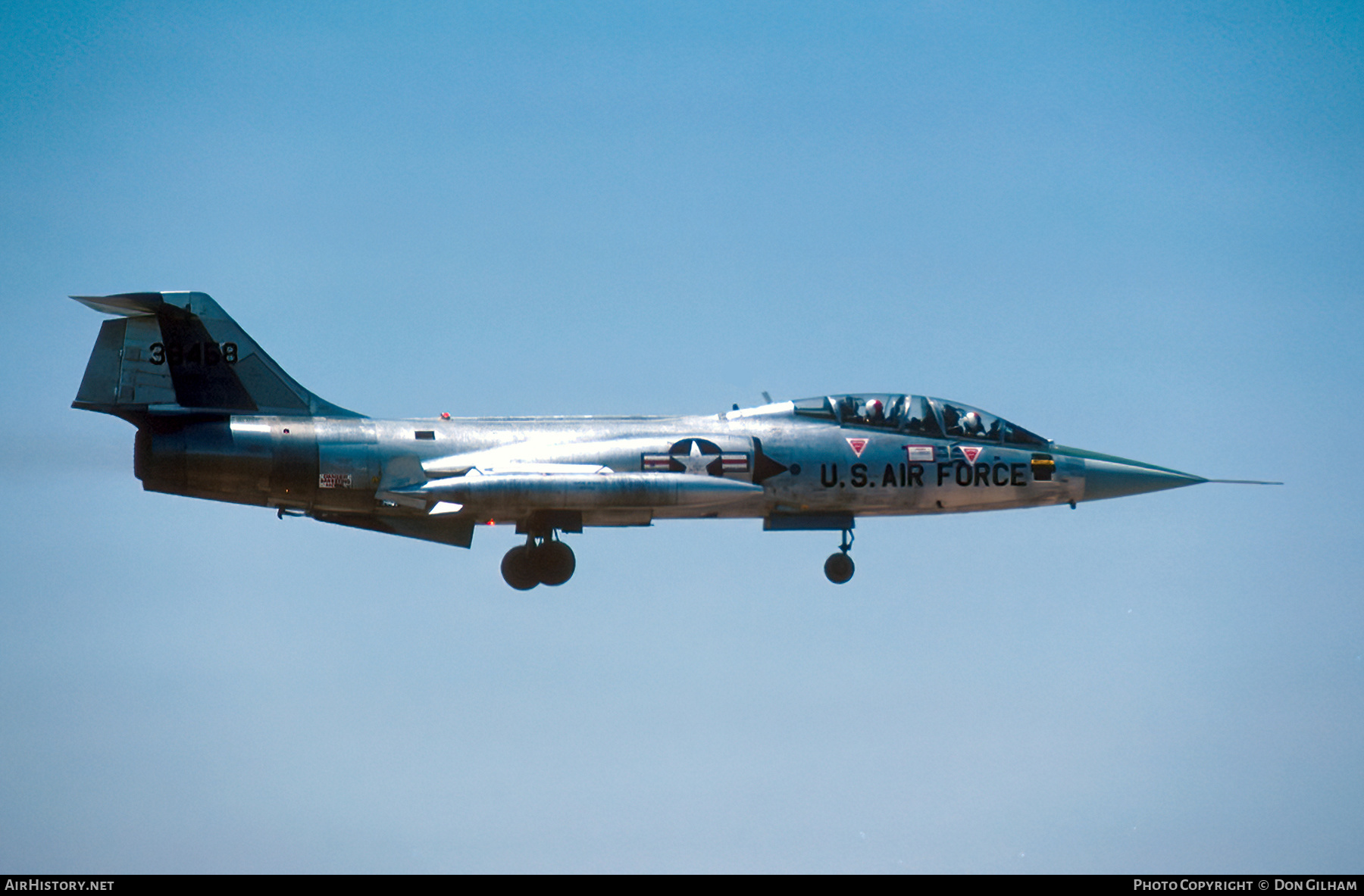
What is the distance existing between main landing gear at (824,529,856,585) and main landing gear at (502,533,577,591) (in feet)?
15.3

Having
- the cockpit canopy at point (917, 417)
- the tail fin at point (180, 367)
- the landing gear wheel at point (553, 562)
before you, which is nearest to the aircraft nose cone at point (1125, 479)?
the cockpit canopy at point (917, 417)

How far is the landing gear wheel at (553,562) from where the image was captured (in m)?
35.2

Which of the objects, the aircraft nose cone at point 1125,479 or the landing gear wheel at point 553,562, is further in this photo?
the aircraft nose cone at point 1125,479

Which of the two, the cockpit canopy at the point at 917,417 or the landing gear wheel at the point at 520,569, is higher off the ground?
the cockpit canopy at the point at 917,417

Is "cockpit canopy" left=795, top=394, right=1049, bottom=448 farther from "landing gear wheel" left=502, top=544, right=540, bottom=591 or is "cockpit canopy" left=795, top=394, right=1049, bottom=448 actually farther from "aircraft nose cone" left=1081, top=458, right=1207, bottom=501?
"landing gear wheel" left=502, top=544, right=540, bottom=591

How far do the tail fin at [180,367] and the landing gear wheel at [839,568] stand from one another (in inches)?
355

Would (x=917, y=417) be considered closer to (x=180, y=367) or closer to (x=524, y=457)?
(x=524, y=457)

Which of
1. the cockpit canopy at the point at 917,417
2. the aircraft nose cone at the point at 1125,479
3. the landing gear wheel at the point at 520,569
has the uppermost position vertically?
the cockpit canopy at the point at 917,417

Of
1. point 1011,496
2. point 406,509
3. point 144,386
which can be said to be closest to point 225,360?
point 144,386

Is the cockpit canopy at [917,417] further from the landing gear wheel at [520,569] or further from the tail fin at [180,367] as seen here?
the tail fin at [180,367]

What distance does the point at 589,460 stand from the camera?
34219 millimetres

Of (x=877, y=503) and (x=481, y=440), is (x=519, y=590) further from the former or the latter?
(x=877, y=503)

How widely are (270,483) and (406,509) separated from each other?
7.90 feet
